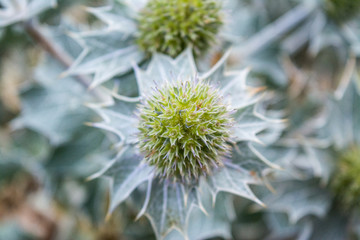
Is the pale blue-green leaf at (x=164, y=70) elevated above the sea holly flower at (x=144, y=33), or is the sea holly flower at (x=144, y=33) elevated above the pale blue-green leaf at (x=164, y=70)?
the sea holly flower at (x=144, y=33)

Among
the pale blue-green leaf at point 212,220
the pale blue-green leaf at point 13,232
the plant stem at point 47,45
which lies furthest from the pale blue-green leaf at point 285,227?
the pale blue-green leaf at point 13,232

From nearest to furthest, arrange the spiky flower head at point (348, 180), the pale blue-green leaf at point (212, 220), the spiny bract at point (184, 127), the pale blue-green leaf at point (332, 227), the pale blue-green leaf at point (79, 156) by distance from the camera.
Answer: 1. the spiny bract at point (184, 127)
2. the pale blue-green leaf at point (212, 220)
3. the spiky flower head at point (348, 180)
4. the pale blue-green leaf at point (332, 227)
5. the pale blue-green leaf at point (79, 156)

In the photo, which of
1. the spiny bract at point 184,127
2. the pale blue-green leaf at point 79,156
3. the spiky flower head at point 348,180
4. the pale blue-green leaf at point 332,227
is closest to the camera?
the spiny bract at point 184,127

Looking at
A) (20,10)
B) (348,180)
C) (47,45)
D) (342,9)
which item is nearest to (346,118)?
(348,180)

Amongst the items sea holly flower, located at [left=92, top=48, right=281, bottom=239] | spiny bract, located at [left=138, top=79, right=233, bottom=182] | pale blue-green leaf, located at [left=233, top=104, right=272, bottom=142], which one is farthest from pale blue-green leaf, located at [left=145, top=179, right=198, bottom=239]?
pale blue-green leaf, located at [left=233, top=104, right=272, bottom=142]

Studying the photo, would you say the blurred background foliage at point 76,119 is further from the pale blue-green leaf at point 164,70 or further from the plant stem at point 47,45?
the pale blue-green leaf at point 164,70

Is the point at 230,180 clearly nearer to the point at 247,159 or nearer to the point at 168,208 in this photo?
the point at 247,159

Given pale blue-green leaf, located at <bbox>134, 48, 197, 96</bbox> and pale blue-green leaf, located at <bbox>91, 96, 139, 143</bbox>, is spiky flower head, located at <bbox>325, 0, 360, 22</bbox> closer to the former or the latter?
pale blue-green leaf, located at <bbox>134, 48, 197, 96</bbox>

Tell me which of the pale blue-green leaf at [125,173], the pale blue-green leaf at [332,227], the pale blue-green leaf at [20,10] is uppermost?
the pale blue-green leaf at [20,10]
